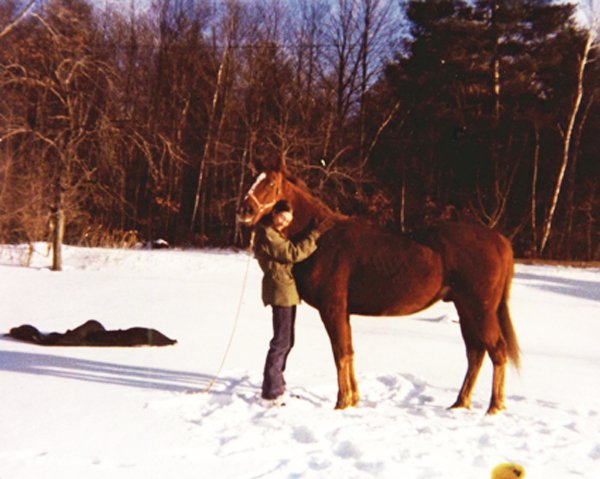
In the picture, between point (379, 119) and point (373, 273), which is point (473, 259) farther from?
point (379, 119)

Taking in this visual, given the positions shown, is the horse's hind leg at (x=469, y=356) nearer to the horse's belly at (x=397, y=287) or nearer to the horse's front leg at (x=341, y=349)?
the horse's belly at (x=397, y=287)

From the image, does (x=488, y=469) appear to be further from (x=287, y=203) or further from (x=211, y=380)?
(x=211, y=380)

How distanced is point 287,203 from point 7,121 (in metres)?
8.62

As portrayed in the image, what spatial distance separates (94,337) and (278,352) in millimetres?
3324

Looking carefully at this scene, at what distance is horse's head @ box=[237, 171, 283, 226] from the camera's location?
4625mm

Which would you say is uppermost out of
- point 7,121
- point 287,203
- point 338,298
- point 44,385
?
point 7,121

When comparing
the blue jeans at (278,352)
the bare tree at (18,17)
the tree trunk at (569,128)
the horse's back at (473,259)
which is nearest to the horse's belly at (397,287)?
the horse's back at (473,259)

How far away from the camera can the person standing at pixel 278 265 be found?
4828 mm

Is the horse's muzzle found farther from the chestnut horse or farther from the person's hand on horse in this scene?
the person's hand on horse

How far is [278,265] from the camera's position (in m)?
4.92

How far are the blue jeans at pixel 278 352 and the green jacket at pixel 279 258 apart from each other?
160mm

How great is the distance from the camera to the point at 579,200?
79.5ft

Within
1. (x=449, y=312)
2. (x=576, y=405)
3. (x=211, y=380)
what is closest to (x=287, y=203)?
(x=211, y=380)

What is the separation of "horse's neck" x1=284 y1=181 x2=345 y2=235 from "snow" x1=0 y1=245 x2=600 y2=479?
1642mm
